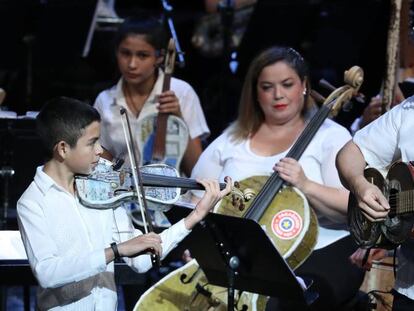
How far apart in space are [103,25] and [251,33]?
99 cm

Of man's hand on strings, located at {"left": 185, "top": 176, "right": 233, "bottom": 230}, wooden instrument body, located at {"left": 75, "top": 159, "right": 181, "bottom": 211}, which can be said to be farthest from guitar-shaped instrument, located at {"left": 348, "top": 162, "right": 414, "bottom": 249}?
wooden instrument body, located at {"left": 75, "top": 159, "right": 181, "bottom": 211}

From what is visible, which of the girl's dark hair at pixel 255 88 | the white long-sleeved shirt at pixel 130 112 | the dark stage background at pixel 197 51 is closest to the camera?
the girl's dark hair at pixel 255 88

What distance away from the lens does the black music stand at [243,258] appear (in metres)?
3.87

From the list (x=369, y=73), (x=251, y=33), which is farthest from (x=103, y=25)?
(x=369, y=73)

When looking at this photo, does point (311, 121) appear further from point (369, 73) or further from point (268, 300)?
point (369, 73)

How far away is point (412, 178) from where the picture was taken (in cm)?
358

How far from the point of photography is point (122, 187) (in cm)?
380

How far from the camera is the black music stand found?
3.87 metres

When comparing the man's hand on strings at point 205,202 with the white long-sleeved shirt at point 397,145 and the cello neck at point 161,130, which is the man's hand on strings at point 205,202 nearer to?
the white long-sleeved shirt at point 397,145

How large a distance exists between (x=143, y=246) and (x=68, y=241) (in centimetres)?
32

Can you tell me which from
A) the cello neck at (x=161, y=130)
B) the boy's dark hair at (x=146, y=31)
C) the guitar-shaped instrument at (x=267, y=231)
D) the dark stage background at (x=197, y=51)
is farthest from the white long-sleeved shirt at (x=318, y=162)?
the dark stage background at (x=197, y=51)

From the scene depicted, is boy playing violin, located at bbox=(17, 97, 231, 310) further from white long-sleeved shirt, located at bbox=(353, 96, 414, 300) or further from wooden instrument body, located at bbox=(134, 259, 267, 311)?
white long-sleeved shirt, located at bbox=(353, 96, 414, 300)

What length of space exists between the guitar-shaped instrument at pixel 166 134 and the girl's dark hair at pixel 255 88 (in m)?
0.41

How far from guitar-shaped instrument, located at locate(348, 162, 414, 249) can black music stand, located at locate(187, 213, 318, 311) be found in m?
0.31
